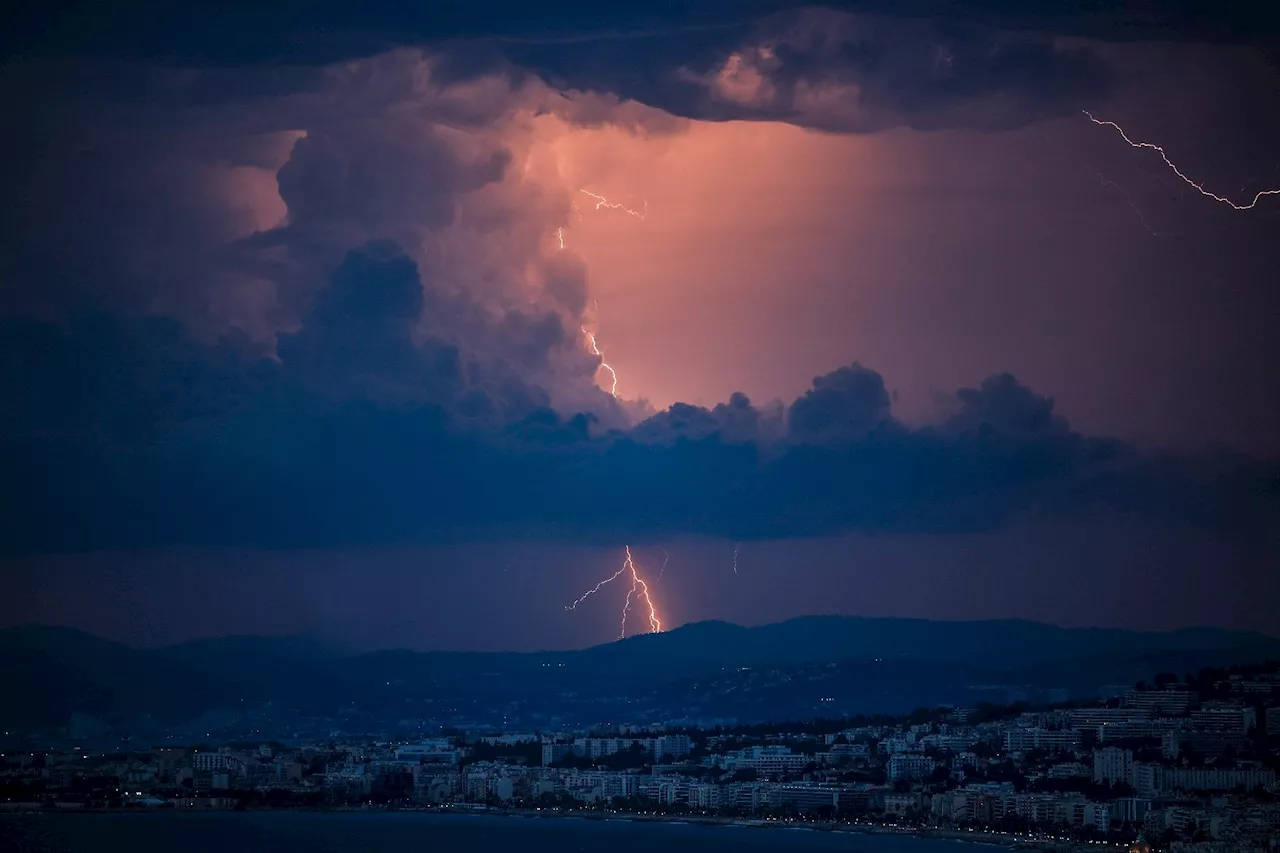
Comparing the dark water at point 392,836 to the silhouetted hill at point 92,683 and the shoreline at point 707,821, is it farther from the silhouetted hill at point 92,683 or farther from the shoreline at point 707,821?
the silhouetted hill at point 92,683

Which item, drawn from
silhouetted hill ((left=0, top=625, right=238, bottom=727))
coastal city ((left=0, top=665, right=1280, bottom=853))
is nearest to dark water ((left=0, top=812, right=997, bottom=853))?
coastal city ((left=0, top=665, right=1280, bottom=853))

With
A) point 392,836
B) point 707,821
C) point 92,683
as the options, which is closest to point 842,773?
point 707,821

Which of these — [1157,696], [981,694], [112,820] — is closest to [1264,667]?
[1157,696]

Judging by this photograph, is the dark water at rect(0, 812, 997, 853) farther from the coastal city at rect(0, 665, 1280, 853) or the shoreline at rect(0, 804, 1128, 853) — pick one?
the coastal city at rect(0, 665, 1280, 853)

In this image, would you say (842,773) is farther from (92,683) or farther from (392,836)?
(92,683)

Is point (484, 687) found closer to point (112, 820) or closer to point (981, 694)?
point (981, 694)
